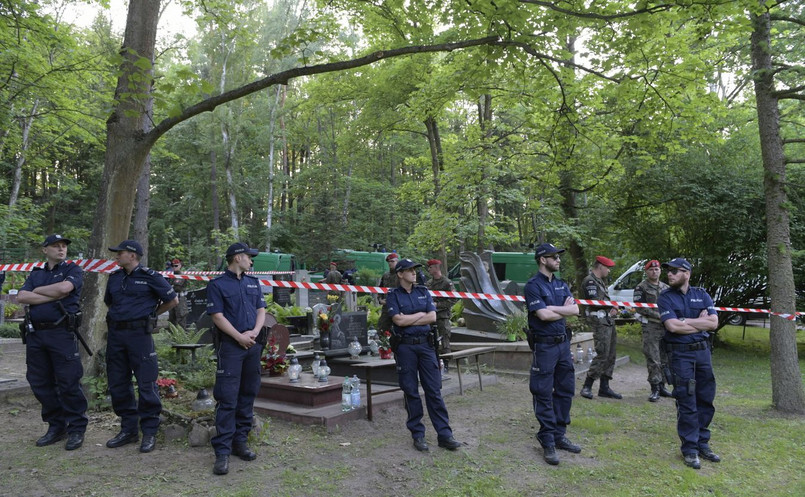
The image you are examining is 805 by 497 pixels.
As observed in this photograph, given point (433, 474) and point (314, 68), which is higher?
point (314, 68)

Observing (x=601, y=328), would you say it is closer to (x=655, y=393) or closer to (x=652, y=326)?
(x=652, y=326)

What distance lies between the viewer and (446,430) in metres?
5.54

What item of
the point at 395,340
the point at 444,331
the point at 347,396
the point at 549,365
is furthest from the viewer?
the point at 444,331

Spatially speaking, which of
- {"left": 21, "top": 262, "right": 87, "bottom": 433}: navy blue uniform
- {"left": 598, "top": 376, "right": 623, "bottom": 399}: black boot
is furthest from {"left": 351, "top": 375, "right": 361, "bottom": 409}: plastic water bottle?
{"left": 598, "top": 376, "right": 623, "bottom": 399}: black boot

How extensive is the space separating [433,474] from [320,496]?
1.07m

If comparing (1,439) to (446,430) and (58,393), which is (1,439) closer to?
(58,393)

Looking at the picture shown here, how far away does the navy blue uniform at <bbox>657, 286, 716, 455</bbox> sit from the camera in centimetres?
529

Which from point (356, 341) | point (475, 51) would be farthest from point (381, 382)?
point (475, 51)

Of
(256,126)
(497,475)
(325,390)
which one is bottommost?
(497,475)

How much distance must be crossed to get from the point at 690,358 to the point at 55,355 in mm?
6006

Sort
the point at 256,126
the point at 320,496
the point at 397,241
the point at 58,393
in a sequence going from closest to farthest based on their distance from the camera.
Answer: the point at 320,496 → the point at 58,393 → the point at 256,126 → the point at 397,241

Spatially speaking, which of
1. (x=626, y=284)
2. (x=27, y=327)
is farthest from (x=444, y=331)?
(x=626, y=284)

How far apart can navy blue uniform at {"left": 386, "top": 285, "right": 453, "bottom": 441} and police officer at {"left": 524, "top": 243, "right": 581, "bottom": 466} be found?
3.07ft

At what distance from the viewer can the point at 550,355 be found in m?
5.41
